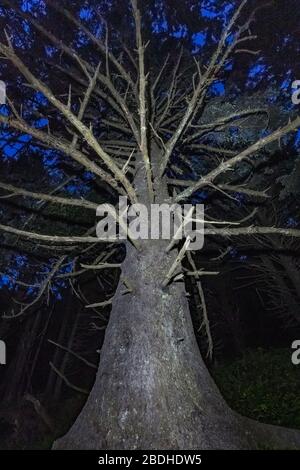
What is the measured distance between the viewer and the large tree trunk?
8.05 feet

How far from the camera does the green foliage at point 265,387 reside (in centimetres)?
562

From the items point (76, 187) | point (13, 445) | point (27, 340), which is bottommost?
point (13, 445)

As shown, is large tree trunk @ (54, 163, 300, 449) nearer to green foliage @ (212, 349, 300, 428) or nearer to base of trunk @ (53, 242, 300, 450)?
base of trunk @ (53, 242, 300, 450)

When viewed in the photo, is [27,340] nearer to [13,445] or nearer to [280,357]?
[13,445]

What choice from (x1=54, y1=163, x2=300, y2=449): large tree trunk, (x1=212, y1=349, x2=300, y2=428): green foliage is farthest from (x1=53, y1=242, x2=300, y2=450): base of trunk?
(x1=212, y1=349, x2=300, y2=428): green foliage

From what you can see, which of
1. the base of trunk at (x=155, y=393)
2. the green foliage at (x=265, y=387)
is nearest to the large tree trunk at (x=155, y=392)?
the base of trunk at (x=155, y=393)

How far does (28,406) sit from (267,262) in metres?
13.1

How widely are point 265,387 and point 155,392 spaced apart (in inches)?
213

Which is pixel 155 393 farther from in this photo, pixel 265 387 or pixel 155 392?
pixel 265 387

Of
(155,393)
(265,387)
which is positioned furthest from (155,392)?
(265,387)
